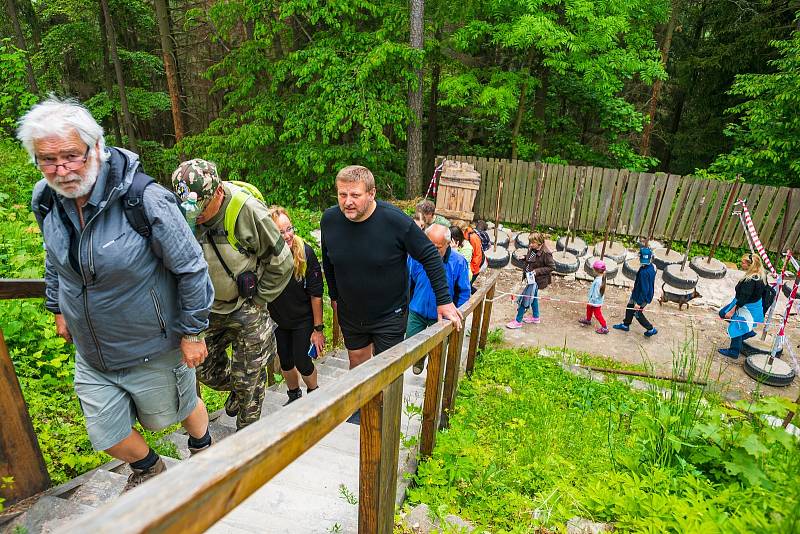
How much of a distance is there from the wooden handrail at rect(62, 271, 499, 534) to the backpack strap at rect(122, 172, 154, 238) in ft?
3.73

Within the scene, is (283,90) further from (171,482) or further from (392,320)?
(171,482)

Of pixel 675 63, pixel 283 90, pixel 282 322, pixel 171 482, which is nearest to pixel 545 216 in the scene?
pixel 283 90

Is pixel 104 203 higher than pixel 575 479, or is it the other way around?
pixel 104 203

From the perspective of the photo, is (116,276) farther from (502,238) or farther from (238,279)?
(502,238)

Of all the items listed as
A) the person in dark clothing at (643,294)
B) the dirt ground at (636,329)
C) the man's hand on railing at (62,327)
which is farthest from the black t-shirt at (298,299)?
the person in dark clothing at (643,294)

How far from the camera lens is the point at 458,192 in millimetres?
11578

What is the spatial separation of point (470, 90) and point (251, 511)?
1214 cm

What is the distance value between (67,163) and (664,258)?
38.6ft

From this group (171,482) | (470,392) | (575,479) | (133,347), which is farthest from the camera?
(470,392)

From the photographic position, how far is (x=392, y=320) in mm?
3469

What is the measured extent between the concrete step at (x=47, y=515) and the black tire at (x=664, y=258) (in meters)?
11.2

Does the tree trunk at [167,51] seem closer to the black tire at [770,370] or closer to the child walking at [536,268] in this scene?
the child walking at [536,268]

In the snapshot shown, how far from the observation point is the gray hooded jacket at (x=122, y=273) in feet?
6.27

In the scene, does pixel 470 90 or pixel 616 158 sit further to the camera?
pixel 616 158
